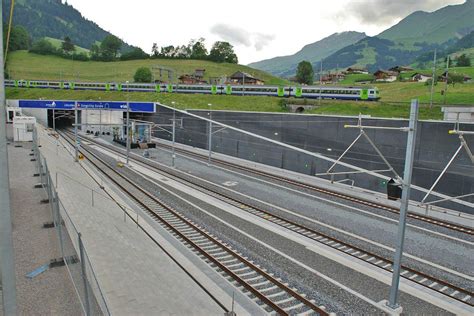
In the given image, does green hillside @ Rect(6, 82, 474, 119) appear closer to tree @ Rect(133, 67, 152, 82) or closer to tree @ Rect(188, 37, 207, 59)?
tree @ Rect(133, 67, 152, 82)

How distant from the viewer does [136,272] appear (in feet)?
42.0

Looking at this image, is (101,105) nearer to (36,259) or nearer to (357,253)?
(36,259)

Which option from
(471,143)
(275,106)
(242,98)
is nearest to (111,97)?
(242,98)

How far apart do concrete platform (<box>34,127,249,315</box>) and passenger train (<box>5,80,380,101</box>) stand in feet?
104

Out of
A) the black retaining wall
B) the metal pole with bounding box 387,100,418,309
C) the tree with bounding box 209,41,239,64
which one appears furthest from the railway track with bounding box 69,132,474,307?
the tree with bounding box 209,41,239,64

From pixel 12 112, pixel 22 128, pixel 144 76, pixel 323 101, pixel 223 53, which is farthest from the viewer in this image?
pixel 223 53

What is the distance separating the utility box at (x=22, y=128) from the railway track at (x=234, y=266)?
3124cm

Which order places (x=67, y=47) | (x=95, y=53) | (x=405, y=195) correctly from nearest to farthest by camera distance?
(x=405, y=195) < (x=95, y=53) < (x=67, y=47)

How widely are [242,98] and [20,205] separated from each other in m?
48.4

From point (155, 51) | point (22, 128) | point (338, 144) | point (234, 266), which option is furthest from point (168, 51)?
point (234, 266)

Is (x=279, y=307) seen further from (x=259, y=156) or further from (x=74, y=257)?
(x=259, y=156)

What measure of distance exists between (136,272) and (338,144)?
77.9ft

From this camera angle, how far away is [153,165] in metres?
40.1

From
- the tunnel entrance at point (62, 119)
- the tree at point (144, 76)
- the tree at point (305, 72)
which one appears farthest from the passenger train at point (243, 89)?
the tree at point (305, 72)
